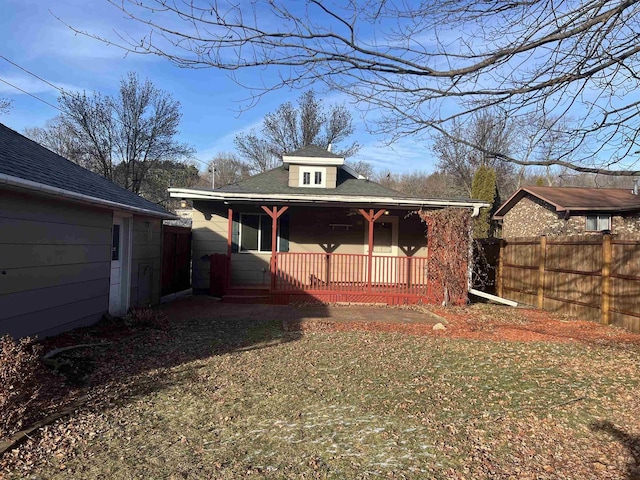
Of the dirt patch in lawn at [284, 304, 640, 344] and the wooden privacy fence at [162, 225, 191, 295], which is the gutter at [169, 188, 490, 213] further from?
the dirt patch in lawn at [284, 304, 640, 344]

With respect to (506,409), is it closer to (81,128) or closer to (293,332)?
(293,332)

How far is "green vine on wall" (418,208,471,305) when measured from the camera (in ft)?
33.2

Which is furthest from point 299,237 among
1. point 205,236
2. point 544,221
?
point 544,221

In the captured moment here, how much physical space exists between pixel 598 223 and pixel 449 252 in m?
15.2

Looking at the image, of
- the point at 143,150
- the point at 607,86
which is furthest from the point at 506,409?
the point at 143,150

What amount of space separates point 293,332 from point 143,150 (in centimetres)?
2330

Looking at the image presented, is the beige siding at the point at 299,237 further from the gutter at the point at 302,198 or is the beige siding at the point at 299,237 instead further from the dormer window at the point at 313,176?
the dormer window at the point at 313,176

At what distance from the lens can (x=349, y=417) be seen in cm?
374

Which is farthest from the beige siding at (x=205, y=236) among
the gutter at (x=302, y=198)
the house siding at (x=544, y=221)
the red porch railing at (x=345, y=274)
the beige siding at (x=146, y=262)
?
the house siding at (x=544, y=221)

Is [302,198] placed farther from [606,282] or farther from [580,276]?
[606,282]

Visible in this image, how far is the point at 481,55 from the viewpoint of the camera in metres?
3.72

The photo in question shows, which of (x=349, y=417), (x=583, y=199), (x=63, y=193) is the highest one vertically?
(x=583, y=199)

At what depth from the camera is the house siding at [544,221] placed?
20438 millimetres

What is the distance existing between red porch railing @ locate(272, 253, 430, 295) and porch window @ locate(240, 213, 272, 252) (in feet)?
6.08
